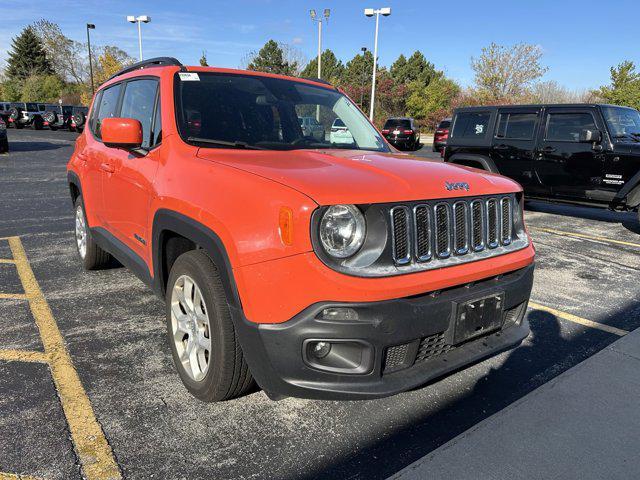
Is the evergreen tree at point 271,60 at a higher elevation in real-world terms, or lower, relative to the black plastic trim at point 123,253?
higher

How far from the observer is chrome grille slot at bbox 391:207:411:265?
221cm

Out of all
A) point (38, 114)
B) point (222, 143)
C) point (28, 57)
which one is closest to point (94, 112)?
point (222, 143)

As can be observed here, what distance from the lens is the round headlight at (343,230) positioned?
2.10m

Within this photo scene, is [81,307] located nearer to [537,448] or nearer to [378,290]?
[378,290]

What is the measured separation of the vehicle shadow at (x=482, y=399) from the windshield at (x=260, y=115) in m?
1.84

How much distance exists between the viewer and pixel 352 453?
2.36 m

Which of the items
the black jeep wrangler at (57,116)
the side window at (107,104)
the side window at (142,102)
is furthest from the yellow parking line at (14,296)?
the black jeep wrangler at (57,116)

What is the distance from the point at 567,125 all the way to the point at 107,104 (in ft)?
24.6

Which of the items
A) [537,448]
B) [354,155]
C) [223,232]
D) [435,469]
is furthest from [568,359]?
[223,232]

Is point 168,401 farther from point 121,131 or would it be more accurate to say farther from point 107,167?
point 107,167

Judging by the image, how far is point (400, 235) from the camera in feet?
7.34

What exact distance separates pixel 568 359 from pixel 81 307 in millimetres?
3853

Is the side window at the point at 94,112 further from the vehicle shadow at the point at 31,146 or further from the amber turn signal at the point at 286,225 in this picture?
the vehicle shadow at the point at 31,146

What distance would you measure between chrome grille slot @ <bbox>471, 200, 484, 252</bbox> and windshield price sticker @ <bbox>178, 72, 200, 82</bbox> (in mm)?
2034
